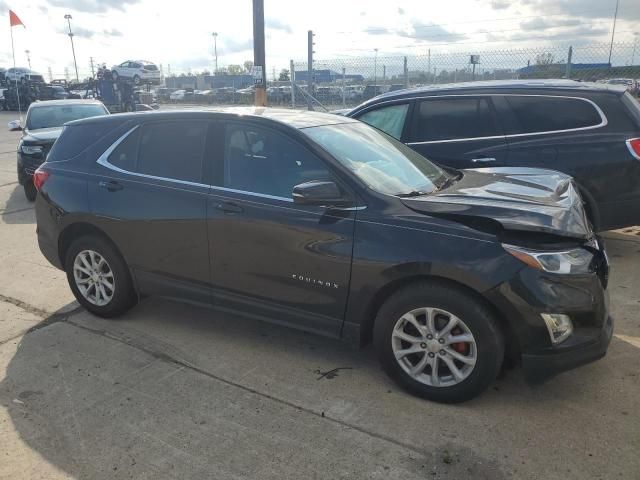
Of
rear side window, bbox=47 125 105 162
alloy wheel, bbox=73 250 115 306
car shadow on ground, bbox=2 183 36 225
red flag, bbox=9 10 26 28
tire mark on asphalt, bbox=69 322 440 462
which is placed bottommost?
car shadow on ground, bbox=2 183 36 225

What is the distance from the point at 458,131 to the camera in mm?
5852

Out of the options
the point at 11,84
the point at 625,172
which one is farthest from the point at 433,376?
the point at 11,84

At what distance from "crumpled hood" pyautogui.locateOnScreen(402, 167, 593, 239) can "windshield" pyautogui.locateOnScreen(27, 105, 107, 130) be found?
8.98 m

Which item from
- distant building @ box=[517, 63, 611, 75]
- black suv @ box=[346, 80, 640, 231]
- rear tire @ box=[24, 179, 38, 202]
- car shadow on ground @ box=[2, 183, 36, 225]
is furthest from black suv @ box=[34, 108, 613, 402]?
distant building @ box=[517, 63, 611, 75]

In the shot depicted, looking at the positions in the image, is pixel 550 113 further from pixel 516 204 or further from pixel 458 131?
pixel 516 204

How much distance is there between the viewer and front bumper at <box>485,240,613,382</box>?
2871 millimetres

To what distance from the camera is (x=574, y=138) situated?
5301 mm

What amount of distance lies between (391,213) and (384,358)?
0.89 metres

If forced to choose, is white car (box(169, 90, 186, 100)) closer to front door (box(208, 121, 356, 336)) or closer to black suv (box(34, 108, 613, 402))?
black suv (box(34, 108, 613, 402))

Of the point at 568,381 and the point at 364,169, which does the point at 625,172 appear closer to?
the point at 568,381

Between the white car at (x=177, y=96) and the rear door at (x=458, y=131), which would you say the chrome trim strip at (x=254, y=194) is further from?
the white car at (x=177, y=96)

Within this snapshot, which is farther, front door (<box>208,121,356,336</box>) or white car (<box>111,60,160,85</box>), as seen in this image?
white car (<box>111,60,160,85</box>)

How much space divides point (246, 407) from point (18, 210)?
286 inches

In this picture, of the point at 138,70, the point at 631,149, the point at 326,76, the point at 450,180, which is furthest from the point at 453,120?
the point at 138,70
